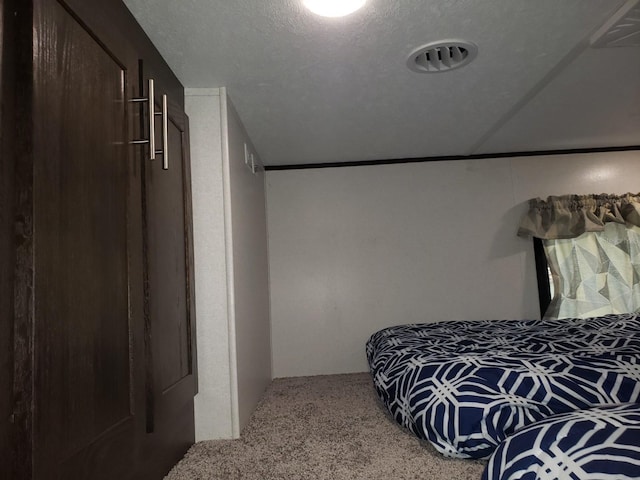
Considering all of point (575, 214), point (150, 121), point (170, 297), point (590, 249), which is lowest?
point (170, 297)

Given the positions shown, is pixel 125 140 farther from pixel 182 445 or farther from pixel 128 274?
pixel 182 445

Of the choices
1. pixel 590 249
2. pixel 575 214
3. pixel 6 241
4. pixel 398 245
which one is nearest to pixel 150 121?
pixel 6 241

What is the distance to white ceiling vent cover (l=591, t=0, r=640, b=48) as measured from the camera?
172 centimetres

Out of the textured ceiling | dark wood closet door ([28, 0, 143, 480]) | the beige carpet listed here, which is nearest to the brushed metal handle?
dark wood closet door ([28, 0, 143, 480])

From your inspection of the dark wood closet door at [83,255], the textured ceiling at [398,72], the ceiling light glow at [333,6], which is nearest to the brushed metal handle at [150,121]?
the dark wood closet door at [83,255]

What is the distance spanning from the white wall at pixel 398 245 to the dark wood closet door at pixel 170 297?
5.82ft

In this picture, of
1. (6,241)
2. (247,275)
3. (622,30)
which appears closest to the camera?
(6,241)

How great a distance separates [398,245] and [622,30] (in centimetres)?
222

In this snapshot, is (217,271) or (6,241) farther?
(217,271)

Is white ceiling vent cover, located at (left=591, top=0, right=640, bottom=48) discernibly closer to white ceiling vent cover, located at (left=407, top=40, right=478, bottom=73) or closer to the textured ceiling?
the textured ceiling

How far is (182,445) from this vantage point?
6.05 feet

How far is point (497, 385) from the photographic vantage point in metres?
1.55

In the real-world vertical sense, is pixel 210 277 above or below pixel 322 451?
above

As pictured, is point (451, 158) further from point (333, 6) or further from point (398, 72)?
point (333, 6)
